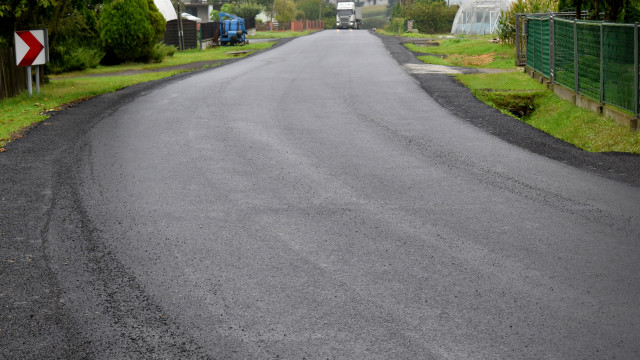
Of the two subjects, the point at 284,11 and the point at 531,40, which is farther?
the point at 284,11

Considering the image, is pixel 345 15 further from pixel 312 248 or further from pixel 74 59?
pixel 312 248

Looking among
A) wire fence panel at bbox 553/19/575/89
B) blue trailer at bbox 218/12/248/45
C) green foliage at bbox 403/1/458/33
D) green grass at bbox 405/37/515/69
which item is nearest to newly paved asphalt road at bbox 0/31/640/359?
wire fence panel at bbox 553/19/575/89

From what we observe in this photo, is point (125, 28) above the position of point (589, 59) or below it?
above

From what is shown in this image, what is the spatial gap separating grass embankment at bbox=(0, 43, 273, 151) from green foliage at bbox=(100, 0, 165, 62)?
27.3 inches

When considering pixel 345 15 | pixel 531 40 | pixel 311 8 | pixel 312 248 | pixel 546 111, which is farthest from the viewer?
pixel 311 8

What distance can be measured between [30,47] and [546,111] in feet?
38.2

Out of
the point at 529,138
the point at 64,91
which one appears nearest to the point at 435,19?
the point at 64,91

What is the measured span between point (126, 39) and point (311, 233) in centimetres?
2403

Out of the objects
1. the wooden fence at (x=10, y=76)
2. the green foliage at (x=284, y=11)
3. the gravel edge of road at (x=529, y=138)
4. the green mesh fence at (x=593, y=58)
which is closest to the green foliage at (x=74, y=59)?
Result: the wooden fence at (x=10, y=76)

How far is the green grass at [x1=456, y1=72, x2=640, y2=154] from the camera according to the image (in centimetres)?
1168

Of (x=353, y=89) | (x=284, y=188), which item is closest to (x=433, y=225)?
(x=284, y=188)

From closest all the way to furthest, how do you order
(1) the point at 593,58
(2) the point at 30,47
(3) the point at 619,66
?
(3) the point at 619,66 → (1) the point at 593,58 → (2) the point at 30,47

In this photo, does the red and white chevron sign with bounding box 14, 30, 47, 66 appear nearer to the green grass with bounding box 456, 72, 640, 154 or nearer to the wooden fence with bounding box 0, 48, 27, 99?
the wooden fence with bounding box 0, 48, 27, 99

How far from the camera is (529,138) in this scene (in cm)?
1173
